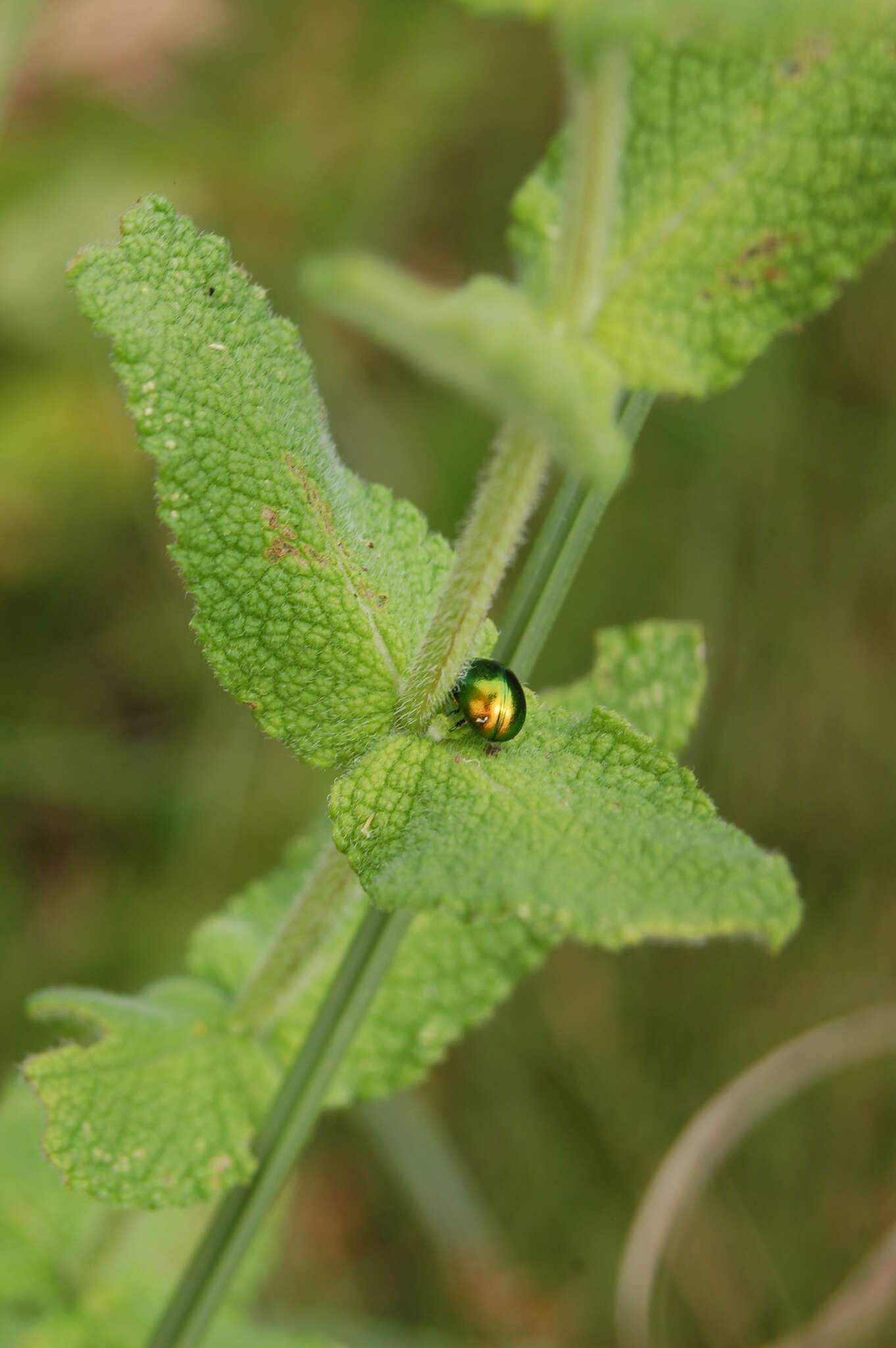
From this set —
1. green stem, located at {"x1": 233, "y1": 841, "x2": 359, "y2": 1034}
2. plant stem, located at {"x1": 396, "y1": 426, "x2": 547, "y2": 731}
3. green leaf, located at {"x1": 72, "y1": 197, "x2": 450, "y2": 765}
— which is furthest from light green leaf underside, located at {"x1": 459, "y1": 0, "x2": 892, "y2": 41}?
green stem, located at {"x1": 233, "y1": 841, "x2": 359, "y2": 1034}

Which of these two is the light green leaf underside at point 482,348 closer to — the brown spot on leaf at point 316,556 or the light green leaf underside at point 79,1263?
the brown spot on leaf at point 316,556

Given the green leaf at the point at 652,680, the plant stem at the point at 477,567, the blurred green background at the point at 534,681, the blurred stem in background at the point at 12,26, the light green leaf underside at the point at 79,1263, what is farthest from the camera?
the blurred green background at the point at 534,681

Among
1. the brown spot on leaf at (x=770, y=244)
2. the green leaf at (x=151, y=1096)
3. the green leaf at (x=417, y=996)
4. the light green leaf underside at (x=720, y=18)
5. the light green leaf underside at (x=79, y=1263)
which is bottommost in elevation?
the light green leaf underside at (x=79, y=1263)

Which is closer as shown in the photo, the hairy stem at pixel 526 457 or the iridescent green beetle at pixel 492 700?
the hairy stem at pixel 526 457

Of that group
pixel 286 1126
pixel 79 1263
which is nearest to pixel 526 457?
pixel 286 1126

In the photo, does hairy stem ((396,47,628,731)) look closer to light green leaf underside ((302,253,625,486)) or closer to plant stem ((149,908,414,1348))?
light green leaf underside ((302,253,625,486))

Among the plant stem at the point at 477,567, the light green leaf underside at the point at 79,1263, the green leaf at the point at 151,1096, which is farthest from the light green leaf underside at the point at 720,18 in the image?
the light green leaf underside at the point at 79,1263

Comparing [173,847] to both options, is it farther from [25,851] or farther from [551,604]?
[551,604]
